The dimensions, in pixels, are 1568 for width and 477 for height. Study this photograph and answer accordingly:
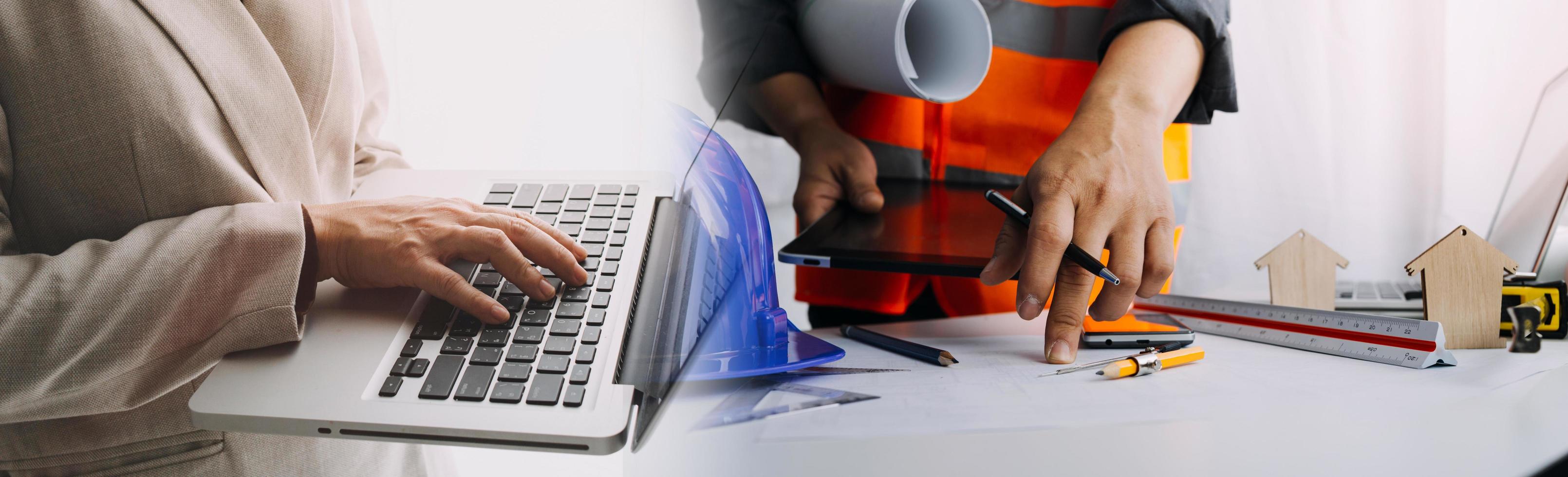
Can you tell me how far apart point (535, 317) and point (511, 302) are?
0.03 metres

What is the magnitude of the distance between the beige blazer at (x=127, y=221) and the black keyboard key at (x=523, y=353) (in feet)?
0.40

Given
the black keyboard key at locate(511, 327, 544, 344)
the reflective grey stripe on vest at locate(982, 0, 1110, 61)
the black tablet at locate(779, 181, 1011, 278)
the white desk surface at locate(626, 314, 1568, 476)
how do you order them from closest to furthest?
1. the white desk surface at locate(626, 314, 1568, 476)
2. the black keyboard key at locate(511, 327, 544, 344)
3. the black tablet at locate(779, 181, 1011, 278)
4. the reflective grey stripe on vest at locate(982, 0, 1110, 61)

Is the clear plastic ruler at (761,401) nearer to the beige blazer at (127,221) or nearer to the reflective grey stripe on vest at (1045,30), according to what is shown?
the beige blazer at (127,221)

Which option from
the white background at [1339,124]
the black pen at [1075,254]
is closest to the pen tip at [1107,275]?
the black pen at [1075,254]

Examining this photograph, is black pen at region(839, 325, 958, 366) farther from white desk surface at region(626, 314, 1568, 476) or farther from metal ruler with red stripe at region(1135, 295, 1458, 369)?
metal ruler with red stripe at region(1135, 295, 1458, 369)

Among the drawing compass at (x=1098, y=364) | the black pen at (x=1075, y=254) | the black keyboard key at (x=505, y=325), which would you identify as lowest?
the drawing compass at (x=1098, y=364)

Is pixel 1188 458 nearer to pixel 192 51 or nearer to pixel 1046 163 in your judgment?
pixel 1046 163

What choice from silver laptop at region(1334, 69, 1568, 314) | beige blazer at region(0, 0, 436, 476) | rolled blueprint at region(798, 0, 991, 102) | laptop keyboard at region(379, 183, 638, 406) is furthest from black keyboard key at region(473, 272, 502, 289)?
silver laptop at region(1334, 69, 1568, 314)

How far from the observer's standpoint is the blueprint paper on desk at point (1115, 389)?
37 cm

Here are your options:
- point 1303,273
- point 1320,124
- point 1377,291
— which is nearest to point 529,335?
point 1303,273

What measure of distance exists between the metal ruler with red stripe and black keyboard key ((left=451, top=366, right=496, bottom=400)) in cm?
58

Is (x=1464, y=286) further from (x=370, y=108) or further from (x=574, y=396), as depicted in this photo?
(x=370, y=108)

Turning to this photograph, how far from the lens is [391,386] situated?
0.39 metres

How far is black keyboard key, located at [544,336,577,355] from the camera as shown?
418 mm
